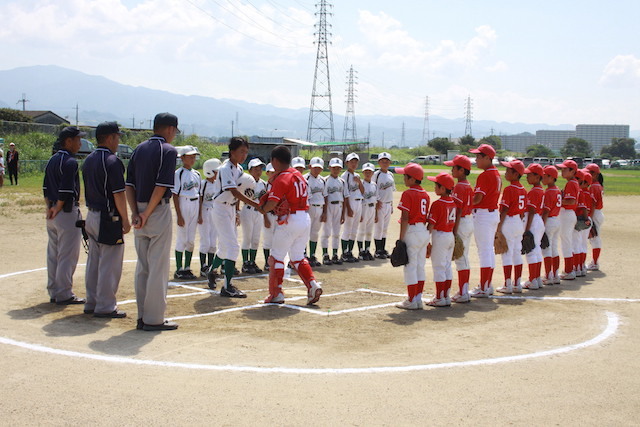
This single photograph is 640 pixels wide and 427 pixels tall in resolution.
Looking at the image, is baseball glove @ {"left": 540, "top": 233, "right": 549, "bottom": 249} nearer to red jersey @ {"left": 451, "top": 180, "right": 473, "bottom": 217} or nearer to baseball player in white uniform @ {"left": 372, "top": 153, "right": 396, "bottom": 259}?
red jersey @ {"left": 451, "top": 180, "right": 473, "bottom": 217}

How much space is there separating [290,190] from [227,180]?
1233 millimetres

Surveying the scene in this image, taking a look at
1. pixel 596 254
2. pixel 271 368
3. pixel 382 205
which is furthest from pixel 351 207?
pixel 271 368

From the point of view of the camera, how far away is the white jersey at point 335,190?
12930mm

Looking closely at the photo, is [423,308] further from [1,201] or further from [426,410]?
[1,201]

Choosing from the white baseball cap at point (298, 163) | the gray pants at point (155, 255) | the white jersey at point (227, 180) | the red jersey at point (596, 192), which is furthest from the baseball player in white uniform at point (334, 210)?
the gray pants at point (155, 255)

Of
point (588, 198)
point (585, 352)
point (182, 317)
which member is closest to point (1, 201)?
point (182, 317)

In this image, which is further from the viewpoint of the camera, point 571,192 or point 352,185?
point 352,185

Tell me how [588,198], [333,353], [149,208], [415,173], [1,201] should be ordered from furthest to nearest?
[1,201] → [588,198] → [415,173] → [149,208] → [333,353]

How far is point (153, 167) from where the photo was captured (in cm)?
673

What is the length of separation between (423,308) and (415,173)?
2.01m

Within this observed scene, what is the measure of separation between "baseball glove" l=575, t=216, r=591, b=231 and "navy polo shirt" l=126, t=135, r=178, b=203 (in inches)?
337

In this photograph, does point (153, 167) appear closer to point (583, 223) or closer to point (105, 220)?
point (105, 220)

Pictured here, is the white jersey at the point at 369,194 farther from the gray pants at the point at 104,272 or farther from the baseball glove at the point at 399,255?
the gray pants at the point at 104,272

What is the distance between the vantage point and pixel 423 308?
339 inches
